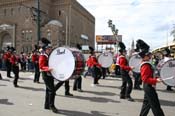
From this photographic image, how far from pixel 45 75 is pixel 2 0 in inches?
3336

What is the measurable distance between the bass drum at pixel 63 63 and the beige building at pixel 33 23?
69851 mm

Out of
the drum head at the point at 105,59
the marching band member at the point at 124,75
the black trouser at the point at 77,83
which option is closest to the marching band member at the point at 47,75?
the marching band member at the point at 124,75

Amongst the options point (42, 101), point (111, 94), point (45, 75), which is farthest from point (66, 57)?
point (111, 94)

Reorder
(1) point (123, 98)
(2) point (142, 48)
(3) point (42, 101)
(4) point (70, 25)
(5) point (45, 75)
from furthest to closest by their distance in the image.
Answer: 1. (4) point (70, 25)
2. (1) point (123, 98)
3. (3) point (42, 101)
4. (5) point (45, 75)
5. (2) point (142, 48)

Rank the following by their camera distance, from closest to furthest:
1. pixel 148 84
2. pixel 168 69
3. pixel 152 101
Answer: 1. pixel 152 101
2. pixel 148 84
3. pixel 168 69

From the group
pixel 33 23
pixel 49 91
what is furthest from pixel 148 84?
pixel 33 23

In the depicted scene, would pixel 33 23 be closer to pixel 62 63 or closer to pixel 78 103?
pixel 78 103

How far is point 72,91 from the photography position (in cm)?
1368

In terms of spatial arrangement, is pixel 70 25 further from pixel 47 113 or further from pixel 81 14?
pixel 47 113

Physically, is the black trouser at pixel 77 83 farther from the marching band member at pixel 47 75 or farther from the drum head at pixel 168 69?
the marching band member at pixel 47 75

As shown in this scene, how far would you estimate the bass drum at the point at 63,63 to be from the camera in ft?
30.5

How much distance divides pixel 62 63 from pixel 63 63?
0.03 meters

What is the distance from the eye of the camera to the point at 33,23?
81.8 metres

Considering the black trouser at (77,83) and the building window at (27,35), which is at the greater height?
the building window at (27,35)
